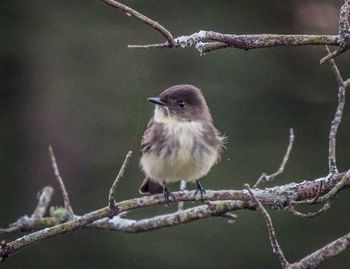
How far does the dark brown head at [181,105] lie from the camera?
5.28 meters

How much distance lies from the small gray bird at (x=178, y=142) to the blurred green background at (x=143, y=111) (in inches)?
144

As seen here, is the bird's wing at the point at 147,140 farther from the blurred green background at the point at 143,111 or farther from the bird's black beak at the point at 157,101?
the blurred green background at the point at 143,111

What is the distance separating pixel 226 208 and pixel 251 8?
19.9ft

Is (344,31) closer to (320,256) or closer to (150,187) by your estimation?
(320,256)

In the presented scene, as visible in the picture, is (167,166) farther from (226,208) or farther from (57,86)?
(57,86)

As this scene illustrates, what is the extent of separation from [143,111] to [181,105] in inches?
150

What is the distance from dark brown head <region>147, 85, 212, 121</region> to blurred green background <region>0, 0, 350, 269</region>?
363 cm

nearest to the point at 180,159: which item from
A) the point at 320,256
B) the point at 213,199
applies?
the point at 213,199

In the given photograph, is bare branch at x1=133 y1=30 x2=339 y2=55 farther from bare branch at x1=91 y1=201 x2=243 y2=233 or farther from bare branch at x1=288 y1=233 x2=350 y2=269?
bare branch at x1=91 y1=201 x2=243 y2=233

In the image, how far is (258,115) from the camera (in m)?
9.58

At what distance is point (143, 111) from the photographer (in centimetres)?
913

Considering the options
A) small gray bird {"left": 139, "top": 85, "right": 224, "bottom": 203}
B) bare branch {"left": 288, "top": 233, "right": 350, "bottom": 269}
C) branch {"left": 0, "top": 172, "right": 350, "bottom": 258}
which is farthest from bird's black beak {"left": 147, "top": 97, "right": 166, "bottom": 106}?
bare branch {"left": 288, "top": 233, "right": 350, "bottom": 269}

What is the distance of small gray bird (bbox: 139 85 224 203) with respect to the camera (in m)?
5.03

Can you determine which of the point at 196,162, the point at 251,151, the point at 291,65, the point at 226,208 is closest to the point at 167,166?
the point at 196,162
